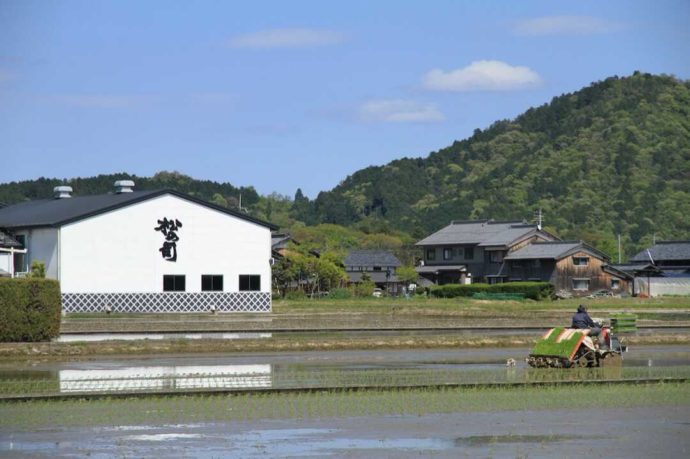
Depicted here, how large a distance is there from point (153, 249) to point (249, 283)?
508cm

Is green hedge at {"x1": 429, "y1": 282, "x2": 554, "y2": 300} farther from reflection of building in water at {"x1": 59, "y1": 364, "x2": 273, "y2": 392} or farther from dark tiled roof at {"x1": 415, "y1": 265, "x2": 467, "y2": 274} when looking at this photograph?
reflection of building in water at {"x1": 59, "y1": 364, "x2": 273, "y2": 392}

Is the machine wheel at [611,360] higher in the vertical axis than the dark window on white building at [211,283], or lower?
lower

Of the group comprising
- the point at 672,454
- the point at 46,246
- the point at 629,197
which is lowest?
the point at 672,454

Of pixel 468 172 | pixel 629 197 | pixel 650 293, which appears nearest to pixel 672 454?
pixel 650 293

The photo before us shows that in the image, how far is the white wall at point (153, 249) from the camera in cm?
5166

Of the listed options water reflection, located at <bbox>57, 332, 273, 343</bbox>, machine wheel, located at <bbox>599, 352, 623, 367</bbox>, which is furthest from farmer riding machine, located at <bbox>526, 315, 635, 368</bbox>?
water reflection, located at <bbox>57, 332, 273, 343</bbox>

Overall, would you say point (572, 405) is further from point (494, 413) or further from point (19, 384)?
point (19, 384)

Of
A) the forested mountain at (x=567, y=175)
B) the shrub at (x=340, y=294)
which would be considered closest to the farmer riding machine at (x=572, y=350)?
the shrub at (x=340, y=294)

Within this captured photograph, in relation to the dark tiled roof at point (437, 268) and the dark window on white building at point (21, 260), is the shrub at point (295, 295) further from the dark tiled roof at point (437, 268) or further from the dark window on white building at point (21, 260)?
the dark window on white building at point (21, 260)

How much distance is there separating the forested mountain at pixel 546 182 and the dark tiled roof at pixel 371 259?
33.8ft

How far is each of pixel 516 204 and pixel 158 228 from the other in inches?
3560

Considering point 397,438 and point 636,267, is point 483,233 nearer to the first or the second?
point 636,267

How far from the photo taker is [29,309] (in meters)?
31.5

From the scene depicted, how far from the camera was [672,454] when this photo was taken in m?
13.7
